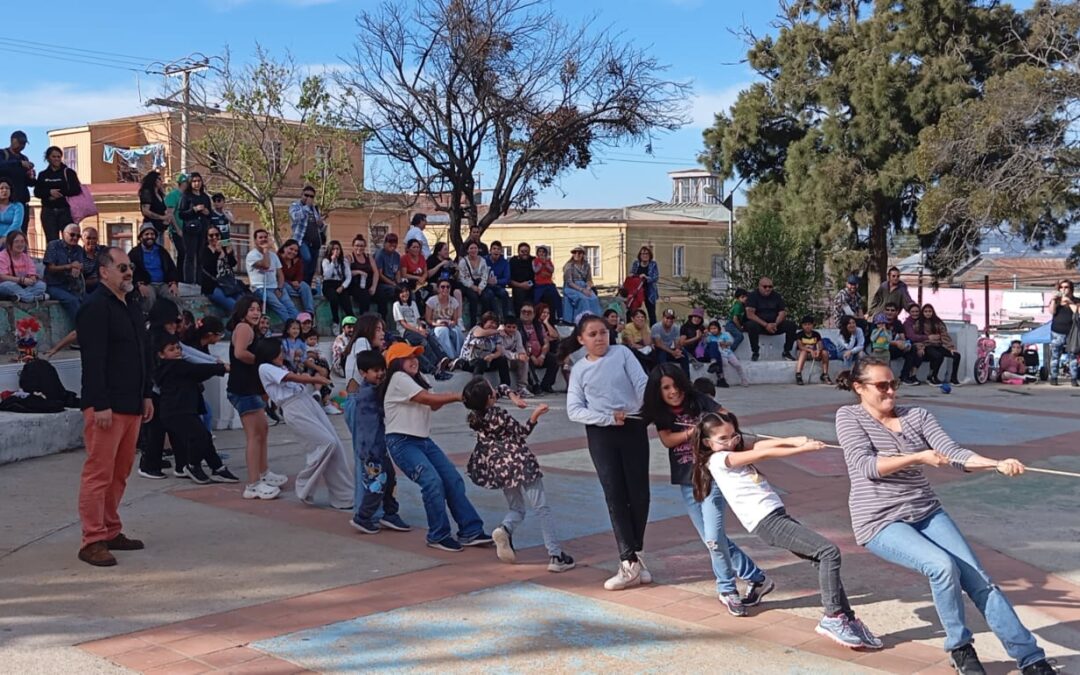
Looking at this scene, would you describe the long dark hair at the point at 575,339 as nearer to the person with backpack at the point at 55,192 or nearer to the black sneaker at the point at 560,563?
the black sneaker at the point at 560,563

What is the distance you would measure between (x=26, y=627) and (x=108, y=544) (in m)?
1.50

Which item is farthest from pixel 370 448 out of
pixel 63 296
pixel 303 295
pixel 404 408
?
pixel 303 295

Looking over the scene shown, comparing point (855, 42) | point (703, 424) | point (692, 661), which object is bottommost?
point (692, 661)

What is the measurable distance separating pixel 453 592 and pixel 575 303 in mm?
12780

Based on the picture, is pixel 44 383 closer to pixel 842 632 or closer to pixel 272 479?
pixel 272 479

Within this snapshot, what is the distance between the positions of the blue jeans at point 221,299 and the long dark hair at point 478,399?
8.90 m

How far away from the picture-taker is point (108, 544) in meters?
7.23

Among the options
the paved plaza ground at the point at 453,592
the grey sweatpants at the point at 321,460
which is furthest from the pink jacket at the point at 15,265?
the grey sweatpants at the point at 321,460

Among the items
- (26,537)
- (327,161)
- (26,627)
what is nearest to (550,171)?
(327,161)

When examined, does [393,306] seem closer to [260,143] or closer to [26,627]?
[26,627]

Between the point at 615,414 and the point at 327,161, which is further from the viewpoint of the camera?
the point at 327,161

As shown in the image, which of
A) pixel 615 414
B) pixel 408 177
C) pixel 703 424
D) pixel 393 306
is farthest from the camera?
pixel 408 177

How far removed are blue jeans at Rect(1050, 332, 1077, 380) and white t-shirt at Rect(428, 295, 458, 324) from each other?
11141mm

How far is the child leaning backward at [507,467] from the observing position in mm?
7074
